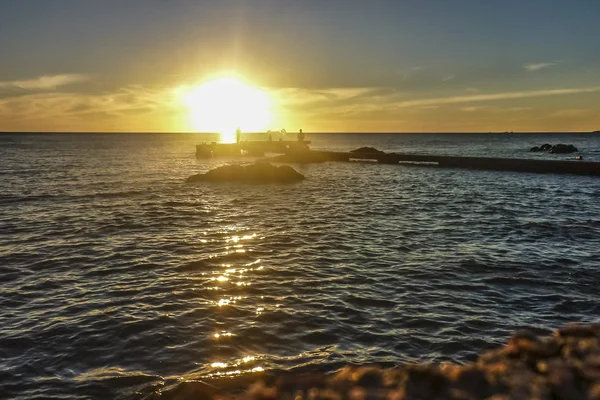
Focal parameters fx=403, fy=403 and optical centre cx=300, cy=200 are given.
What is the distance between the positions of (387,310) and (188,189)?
27982mm

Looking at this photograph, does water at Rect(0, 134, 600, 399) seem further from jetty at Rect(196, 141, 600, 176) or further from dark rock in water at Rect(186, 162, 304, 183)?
jetty at Rect(196, 141, 600, 176)

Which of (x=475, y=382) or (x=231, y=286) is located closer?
(x=475, y=382)

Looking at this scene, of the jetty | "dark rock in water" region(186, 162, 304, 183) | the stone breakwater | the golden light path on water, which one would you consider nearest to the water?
the golden light path on water

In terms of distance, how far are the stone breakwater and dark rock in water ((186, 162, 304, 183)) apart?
3366 centimetres

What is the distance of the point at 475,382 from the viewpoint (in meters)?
5.52

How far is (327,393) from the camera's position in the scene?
17.9ft

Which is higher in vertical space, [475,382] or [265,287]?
[475,382]

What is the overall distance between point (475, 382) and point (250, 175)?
117ft

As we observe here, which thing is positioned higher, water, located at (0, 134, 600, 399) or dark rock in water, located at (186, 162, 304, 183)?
dark rock in water, located at (186, 162, 304, 183)

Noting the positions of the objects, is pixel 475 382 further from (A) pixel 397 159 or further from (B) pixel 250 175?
(A) pixel 397 159

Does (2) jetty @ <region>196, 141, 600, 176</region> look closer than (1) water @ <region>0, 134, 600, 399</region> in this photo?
No

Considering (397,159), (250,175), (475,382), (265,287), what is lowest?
(265,287)

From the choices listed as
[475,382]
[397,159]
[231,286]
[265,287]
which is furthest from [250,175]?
[475,382]

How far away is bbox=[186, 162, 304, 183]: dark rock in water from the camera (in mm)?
40094
